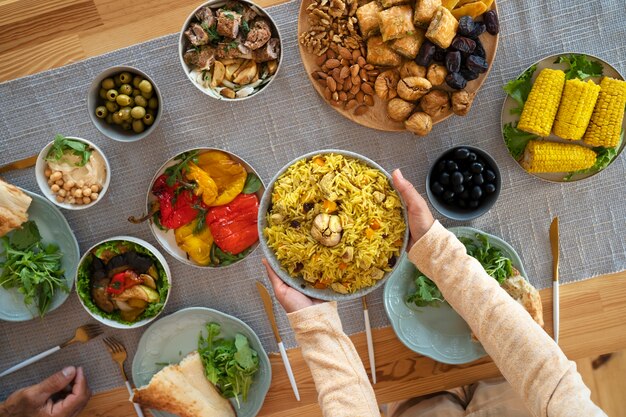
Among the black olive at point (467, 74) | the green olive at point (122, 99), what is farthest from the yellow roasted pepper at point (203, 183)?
the black olive at point (467, 74)

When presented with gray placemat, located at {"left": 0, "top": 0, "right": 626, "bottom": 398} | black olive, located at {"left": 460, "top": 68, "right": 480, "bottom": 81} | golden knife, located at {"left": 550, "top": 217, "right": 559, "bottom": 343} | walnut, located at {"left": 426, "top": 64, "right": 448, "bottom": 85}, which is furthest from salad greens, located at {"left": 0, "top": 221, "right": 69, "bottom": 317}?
golden knife, located at {"left": 550, "top": 217, "right": 559, "bottom": 343}

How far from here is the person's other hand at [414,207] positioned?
5.71 ft

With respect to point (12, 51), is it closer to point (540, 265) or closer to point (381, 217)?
point (381, 217)

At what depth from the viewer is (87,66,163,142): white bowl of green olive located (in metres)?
1.94

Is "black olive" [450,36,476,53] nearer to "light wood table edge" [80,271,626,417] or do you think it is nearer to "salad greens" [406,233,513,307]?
"salad greens" [406,233,513,307]

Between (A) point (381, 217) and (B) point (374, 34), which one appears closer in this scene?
(A) point (381, 217)

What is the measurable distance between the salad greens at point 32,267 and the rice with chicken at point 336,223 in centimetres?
89

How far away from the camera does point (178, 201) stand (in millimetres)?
1987

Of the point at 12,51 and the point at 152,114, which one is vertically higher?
the point at 12,51

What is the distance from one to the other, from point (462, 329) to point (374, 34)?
116cm

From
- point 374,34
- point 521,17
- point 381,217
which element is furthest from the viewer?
point 521,17

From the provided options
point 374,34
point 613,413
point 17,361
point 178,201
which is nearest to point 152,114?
point 178,201

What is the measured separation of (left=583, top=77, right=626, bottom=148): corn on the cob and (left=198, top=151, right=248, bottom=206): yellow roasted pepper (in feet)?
4.27

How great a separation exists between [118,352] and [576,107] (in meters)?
1.98
